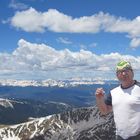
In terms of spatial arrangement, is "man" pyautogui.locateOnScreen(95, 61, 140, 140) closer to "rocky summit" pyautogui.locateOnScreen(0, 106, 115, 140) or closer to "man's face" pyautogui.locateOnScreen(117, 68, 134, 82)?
"man's face" pyautogui.locateOnScreen(117, 68, 134, 82)

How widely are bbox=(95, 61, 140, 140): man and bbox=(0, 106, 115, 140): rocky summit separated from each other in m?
6.26

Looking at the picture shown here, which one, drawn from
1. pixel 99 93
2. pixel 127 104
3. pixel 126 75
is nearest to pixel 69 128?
pixel 99 93

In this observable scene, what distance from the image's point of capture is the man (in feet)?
41.2

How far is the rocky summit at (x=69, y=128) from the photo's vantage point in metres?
19.1

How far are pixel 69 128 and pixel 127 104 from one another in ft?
A: 22.6

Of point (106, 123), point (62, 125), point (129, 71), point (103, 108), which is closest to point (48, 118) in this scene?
point (62, 125)

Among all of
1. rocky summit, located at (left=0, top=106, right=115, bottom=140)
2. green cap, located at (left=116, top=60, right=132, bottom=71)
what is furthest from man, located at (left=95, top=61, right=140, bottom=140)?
rocky summit, located at (left=0, top=106, right=115, bottom=140)

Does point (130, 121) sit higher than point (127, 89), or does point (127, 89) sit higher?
point (127, 89)

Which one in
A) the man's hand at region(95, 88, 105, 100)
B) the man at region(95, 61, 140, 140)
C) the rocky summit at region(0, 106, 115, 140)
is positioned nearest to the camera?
the man at region(95, 61, 140, 140)

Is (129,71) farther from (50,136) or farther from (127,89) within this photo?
(50,136)

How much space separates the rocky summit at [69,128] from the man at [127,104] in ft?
20.5

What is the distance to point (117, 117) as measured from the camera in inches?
510

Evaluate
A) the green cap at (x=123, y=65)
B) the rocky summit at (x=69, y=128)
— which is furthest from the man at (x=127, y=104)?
the rocky summit at (x=69, y=128)

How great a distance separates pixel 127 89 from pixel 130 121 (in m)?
1.01
